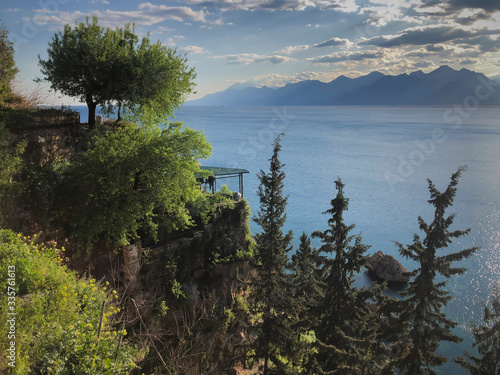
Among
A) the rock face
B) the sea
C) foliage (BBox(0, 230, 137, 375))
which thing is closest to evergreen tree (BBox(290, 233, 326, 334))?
the sea

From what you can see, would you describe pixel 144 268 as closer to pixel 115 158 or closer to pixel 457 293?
pixel 115 158

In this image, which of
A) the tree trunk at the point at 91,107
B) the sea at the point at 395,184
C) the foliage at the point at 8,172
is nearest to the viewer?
the foliage at the point at 8,172

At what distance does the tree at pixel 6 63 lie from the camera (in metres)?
17.6

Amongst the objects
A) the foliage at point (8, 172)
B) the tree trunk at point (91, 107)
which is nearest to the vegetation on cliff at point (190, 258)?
the foliage at point (8, 172)

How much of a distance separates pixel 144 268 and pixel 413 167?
→ 64262mm

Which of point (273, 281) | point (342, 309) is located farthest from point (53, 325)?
point (342, 309)

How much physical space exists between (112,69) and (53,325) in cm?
1311

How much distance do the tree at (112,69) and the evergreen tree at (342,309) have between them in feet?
35.4

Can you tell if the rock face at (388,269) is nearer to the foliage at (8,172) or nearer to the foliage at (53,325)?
the foliage at (53,325)

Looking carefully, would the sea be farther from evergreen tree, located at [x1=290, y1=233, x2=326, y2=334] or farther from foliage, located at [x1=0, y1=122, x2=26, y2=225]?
foliage, located at [x1=0, y1=122, x2=26, y2=225]

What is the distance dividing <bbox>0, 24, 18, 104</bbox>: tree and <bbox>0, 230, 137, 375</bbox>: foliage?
37.8 ft

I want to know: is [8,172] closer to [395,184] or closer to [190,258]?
[190,258]

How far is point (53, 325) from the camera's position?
8.80m

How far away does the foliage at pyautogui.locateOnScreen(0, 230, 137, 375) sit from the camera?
779 centimetres
